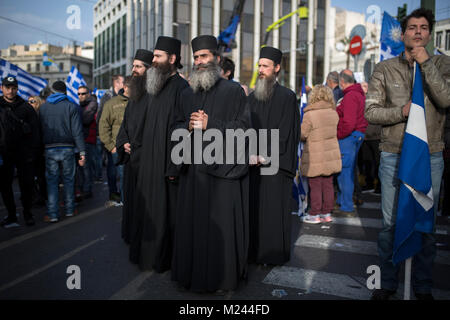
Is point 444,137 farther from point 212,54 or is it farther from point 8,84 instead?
point 8,84

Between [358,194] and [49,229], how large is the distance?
546cm

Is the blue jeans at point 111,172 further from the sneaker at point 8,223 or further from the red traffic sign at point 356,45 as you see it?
the red traffic sign at point 356,45

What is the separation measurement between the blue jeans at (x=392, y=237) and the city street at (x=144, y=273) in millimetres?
272

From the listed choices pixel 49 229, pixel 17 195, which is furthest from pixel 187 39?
pixel 49 229

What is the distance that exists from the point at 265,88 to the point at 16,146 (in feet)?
13.1

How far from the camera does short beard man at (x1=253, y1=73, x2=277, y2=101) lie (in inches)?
170

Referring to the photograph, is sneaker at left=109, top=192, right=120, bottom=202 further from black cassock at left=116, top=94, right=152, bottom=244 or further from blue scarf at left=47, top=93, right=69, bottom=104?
black cassock at left=116, top=94, right=152, bottom=244

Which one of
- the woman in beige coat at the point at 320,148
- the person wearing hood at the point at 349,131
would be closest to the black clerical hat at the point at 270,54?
the woman in beige coat at the point at 320,148

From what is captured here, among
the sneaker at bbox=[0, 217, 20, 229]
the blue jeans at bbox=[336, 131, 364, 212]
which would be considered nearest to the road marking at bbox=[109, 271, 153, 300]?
the sneaker at bbox=[0, 217, 20, 229]

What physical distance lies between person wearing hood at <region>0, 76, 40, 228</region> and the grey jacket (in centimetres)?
489

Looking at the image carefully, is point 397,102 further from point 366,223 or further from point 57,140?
point 57,140

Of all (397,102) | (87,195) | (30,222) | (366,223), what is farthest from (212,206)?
(87,195)
